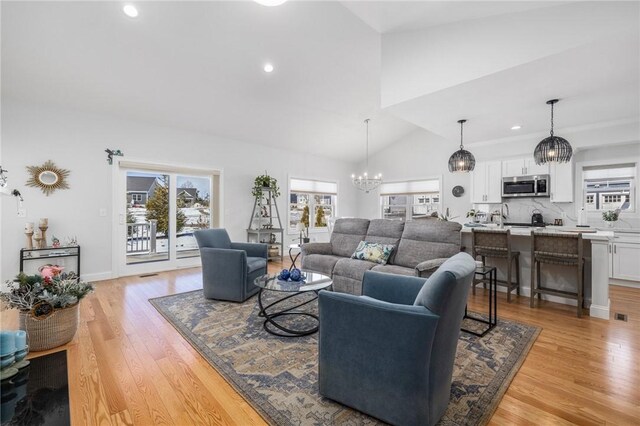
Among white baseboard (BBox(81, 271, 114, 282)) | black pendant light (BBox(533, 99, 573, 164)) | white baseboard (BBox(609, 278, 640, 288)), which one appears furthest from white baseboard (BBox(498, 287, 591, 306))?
white baseboard (BBox(81, 271, 114, 282))

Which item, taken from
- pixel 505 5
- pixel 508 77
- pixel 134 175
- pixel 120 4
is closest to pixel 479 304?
pixel 508 77

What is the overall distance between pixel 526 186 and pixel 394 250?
11.9 ft

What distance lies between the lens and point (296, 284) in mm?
2906

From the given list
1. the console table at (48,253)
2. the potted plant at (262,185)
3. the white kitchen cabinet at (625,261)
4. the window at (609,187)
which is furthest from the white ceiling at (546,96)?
the console table at (48,253)

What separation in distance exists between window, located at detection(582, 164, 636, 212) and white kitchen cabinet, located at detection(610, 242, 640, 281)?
0.77m

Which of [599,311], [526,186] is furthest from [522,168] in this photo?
[599,311]

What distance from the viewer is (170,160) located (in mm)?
5387

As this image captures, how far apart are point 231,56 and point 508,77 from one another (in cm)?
339

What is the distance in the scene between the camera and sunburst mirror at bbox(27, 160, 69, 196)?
418 cm

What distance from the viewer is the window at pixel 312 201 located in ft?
24.9

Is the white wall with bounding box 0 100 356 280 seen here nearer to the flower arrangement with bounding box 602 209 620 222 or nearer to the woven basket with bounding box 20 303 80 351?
the woven basket with bounding box 20 303 80 351

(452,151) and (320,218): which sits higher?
(452,151)

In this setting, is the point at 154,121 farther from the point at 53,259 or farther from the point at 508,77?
the point at 508,77

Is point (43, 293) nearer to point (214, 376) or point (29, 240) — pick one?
point (214, 376)
